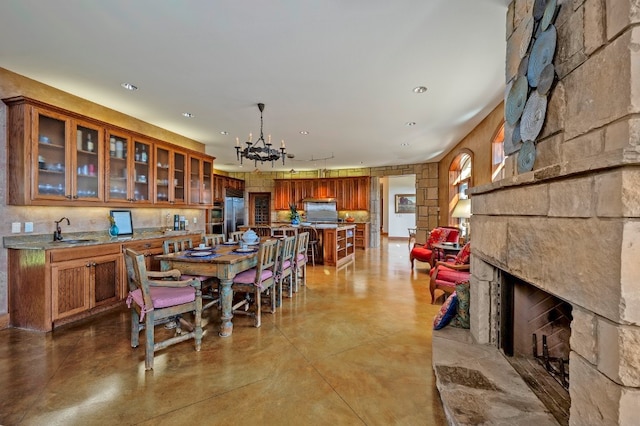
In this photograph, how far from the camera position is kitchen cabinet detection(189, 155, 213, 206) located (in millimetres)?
5100

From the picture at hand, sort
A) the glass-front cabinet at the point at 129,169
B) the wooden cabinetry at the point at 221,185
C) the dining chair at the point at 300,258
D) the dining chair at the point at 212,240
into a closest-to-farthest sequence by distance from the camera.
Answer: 1. the dining chair at the point at 212,240
2. the glass-front cabinet at the point at 129,169
3. the dining chair at the point at 300,258
4. the wooden cabinetry at the point at 221,185

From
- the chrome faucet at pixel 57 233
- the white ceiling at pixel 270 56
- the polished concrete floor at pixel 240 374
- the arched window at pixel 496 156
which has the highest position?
the white ceiling at pixel 270 56

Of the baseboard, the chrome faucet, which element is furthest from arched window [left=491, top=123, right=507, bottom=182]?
the baseboard

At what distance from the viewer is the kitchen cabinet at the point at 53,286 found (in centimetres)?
275

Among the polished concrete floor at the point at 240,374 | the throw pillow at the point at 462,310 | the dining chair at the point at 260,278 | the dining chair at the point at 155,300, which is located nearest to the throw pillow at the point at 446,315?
the throw pillow at the point at 462,310

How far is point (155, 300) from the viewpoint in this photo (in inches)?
86.7

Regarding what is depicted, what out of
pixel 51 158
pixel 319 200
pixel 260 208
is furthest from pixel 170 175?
pixel 260 208

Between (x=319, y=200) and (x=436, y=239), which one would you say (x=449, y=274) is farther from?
(x=319, y=200)

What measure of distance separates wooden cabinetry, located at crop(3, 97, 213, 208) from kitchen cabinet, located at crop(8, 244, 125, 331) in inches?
24.7

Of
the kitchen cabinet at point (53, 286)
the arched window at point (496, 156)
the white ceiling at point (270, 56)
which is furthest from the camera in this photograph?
the arched window at point (496, 156)

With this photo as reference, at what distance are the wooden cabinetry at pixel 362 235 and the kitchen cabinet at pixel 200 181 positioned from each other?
15.0 feet

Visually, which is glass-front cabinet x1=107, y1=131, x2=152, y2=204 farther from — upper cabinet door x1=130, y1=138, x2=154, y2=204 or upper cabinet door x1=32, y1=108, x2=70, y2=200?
upper cabinet door x1=32, y1=108, x2=70, y2=200

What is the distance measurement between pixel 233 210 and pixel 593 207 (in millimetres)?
8952

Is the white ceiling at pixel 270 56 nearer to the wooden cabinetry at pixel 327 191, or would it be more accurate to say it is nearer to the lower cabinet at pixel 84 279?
the lower cabinet at pixel 84 279
